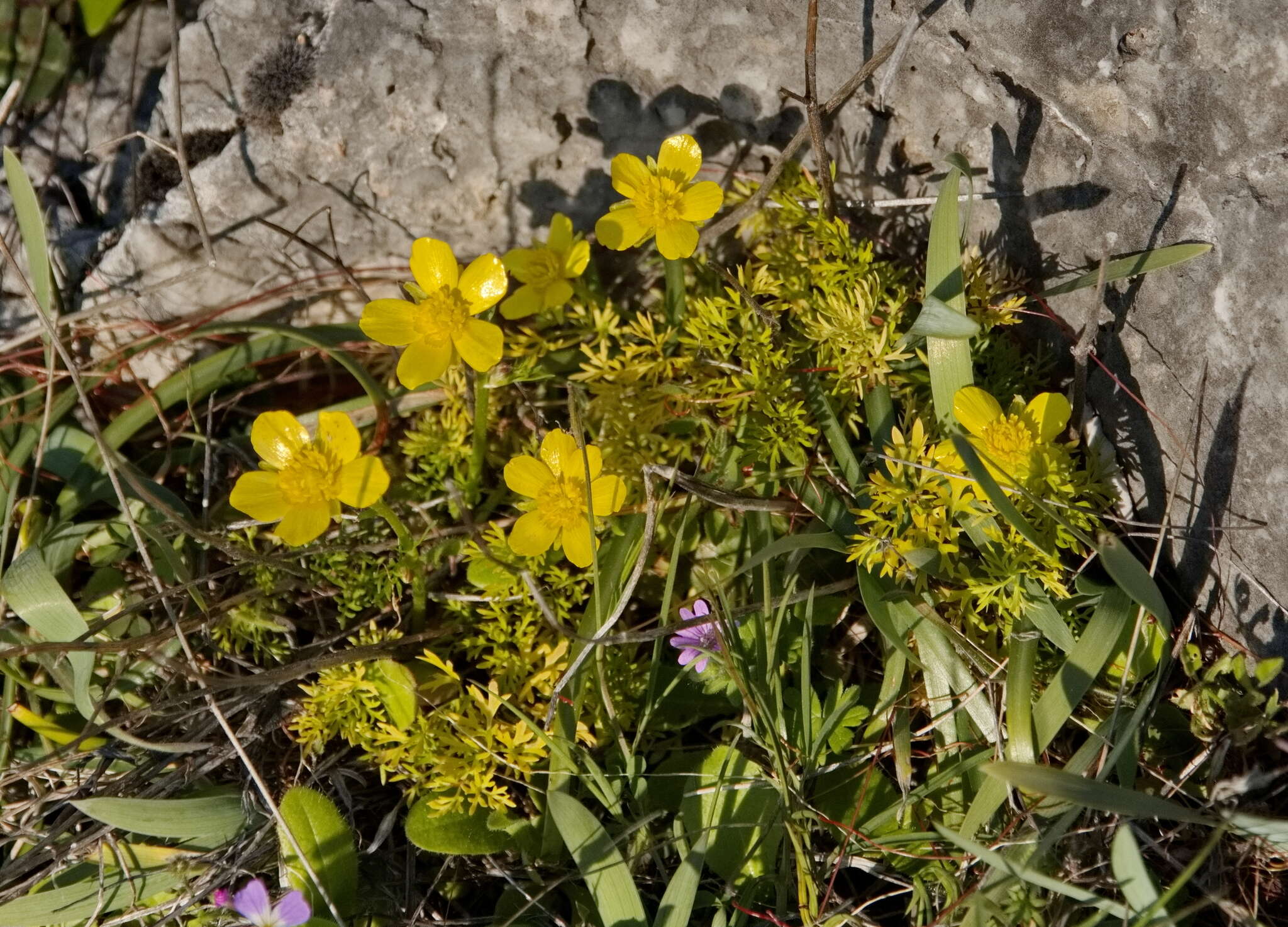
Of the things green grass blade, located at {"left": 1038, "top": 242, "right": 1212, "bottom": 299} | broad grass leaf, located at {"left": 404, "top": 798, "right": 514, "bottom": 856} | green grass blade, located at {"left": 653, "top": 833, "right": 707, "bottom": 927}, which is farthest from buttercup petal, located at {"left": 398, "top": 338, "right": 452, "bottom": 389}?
green grass blade, located at {"left": 1038, "top": 242, "right": 1212, "bottom": 299}

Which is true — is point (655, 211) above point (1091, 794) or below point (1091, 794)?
above

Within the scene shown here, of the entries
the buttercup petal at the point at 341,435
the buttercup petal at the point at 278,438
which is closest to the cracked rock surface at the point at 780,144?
the buttercup petal at the point at 278,438

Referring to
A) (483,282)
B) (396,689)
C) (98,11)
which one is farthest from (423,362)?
(98,11)

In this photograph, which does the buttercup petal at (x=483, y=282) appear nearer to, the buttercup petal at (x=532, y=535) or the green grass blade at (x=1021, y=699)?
the buttercup petal at (x=532, y=535)

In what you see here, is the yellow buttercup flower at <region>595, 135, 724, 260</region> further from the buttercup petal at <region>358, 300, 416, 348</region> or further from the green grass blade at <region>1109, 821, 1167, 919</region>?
the green grass blade at <region>1109, 821, 1167, 919</region>

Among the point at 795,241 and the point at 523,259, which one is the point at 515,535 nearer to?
the point at 523,259

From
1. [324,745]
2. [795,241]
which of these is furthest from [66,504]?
[795,241]

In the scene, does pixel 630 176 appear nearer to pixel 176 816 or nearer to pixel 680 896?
pixel 680 896
